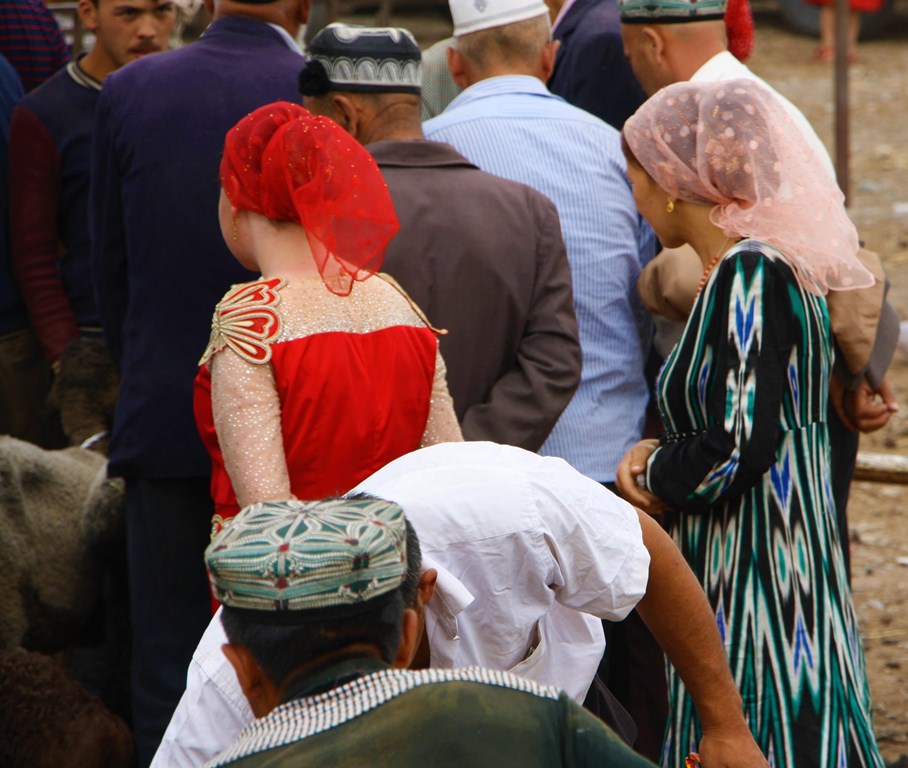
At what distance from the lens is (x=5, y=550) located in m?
3.16

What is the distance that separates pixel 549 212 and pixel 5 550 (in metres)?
1.48

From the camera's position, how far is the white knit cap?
136 inches

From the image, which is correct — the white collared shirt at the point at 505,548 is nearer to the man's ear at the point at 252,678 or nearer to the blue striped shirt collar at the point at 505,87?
the man's ear at the point at 252,678

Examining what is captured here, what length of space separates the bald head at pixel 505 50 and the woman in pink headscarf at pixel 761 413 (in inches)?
29.1

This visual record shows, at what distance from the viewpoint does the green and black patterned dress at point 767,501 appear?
265 centimetres

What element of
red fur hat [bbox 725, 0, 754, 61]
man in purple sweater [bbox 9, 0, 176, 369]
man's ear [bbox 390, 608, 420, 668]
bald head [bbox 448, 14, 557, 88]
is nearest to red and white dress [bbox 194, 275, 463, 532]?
man's ear [bbox 390, 608, 420, 668]

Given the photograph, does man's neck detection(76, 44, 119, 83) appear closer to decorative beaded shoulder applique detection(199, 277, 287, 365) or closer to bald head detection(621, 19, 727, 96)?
bald head detection(621, 19, 727, 96)

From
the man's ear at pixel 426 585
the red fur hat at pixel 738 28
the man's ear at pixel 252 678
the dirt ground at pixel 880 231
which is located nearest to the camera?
the man's ear at pixel 252 678

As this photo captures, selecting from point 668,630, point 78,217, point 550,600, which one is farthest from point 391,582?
point 78,217

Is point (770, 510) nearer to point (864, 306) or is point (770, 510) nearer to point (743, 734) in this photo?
point (864, 306)

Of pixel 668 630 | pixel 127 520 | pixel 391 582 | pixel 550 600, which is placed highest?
pixel 391 582

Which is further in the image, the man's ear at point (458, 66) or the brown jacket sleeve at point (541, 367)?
the man's ear at point (458, 66)

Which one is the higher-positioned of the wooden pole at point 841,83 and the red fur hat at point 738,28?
the red fur hat at point 738,28

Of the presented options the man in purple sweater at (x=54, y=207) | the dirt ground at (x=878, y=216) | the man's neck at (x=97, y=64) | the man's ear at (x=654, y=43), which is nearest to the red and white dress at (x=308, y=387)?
the man in purple sweater at (x=54, y=207)
